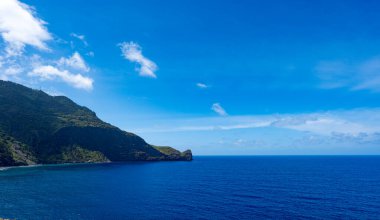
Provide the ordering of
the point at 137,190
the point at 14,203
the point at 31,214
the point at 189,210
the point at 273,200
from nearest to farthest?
the point at 31,214
the point at 189,210
the point at 14,203
the point at 273,200
the point at 137,190

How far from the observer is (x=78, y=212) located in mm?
92688

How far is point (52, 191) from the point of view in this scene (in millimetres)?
130625

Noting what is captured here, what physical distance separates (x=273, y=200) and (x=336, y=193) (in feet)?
120

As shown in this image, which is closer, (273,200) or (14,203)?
(14,203)

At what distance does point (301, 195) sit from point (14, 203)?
110m

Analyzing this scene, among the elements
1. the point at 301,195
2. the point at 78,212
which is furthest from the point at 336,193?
the point at 78,212

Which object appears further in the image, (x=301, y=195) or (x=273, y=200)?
(x=301, y=195)

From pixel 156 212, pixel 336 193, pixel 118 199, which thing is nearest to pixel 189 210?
pixel 156 212

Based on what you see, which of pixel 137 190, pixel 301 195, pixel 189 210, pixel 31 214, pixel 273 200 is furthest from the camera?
pixel 137 190

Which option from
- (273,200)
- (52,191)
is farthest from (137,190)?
(273,200)

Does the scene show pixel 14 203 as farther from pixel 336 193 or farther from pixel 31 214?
pixel 336 193

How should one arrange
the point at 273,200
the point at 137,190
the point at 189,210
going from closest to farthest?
the point at 189,210 → the point at 273,200 → the point at 137,190

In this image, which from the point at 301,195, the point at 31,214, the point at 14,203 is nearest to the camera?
the point at 31,214

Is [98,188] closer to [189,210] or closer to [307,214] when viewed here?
[189,210]
